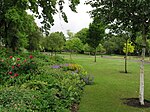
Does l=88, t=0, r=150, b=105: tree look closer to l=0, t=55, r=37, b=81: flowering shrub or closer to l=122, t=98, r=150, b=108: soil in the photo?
l=122, t=98, r=150, b=108: soil

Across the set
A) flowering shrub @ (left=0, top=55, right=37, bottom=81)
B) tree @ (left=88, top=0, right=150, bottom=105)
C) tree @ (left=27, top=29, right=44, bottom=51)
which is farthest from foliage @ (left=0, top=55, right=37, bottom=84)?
tree @ (left=27, top=29, right=44, bottom=51)

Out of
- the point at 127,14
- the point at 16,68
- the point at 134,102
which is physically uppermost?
the point at 127,14

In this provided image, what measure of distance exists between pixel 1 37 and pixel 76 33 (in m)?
69.3

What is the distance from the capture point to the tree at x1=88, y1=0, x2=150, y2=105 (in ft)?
31.1

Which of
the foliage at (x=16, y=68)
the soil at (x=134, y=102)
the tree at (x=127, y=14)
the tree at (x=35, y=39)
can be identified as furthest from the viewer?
the tree at (x=35, y=39)

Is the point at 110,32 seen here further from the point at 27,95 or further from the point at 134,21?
the point at 27,95

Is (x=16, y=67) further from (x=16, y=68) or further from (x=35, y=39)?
(x=35, y=39)

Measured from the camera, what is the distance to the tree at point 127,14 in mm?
9469

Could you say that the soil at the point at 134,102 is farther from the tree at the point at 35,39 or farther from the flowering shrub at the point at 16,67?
the tree at the point at 35,39

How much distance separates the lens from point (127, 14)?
995 centimetres

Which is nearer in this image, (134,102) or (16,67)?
(134,102)

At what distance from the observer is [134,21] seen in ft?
33.7

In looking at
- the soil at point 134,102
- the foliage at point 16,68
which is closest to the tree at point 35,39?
the foliage at point 16,68

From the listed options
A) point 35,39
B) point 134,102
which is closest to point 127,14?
point 134,102
